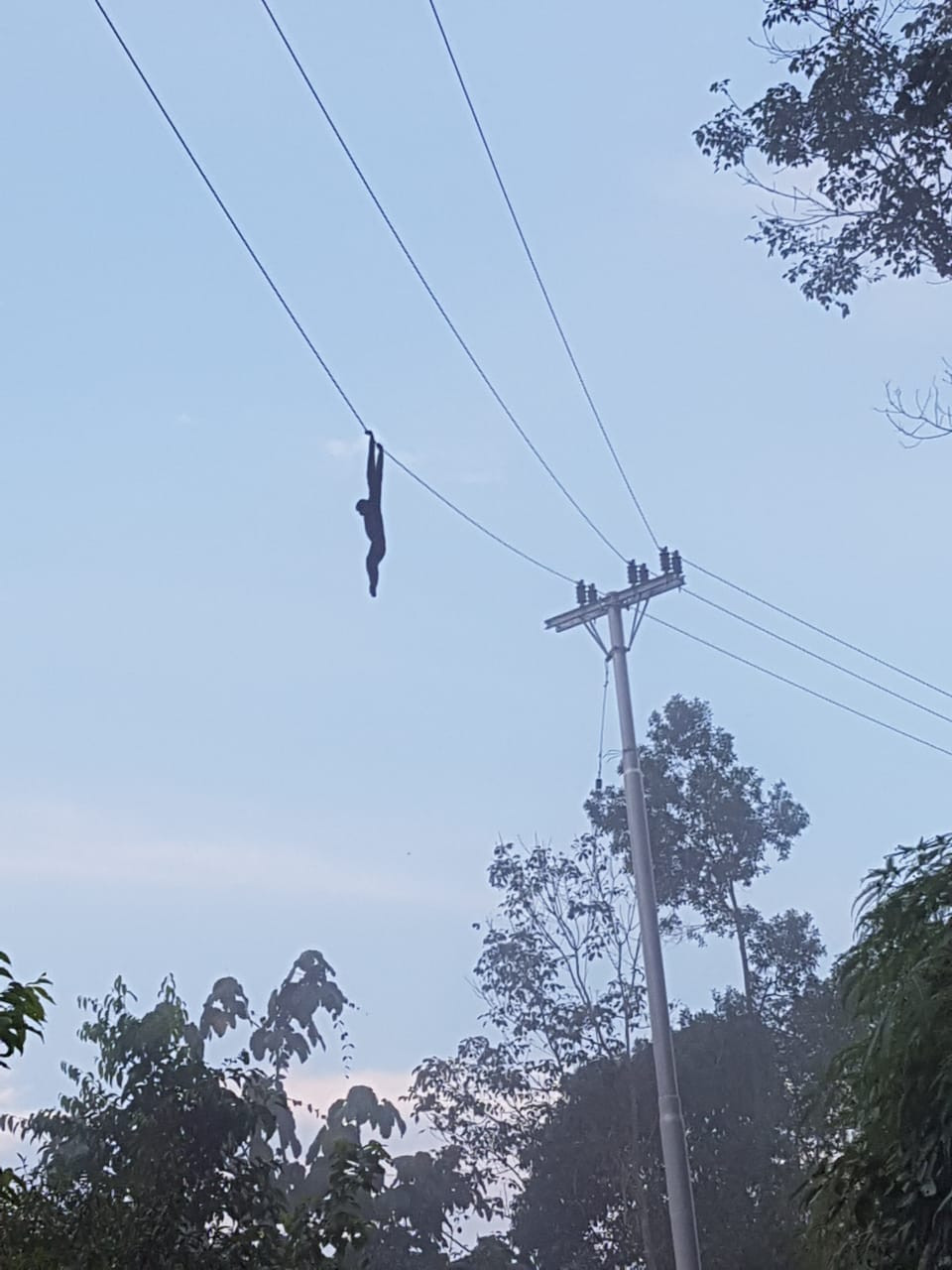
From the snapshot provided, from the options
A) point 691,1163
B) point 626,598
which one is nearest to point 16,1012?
point 626,598

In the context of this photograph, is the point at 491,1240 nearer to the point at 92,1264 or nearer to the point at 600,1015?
the point at 600,1015

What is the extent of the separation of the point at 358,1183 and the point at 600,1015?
14.2 m

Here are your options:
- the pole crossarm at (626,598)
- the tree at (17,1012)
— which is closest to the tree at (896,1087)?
the tree at (17,1012)

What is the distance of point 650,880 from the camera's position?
13766 mm

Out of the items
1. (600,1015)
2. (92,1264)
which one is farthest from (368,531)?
(600,1015)

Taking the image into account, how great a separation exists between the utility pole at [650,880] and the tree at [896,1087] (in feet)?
17.7

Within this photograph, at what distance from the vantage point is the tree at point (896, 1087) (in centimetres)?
610

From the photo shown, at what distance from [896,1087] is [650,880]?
747cm

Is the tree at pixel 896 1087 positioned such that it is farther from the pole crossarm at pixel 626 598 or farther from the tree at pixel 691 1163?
the tree at pixel 691 1163

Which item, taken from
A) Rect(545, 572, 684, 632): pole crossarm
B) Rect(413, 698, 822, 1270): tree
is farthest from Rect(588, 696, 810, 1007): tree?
Rect(545, 572, 684, 632): pole crossarm

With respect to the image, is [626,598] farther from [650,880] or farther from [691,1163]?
[691,1163]

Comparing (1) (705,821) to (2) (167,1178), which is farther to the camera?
(1) (705,821)

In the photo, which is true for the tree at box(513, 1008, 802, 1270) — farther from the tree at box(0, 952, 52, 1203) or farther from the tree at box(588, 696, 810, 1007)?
the tree at box(0, 952, 52, 1203)

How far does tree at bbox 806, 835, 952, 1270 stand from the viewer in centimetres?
610
